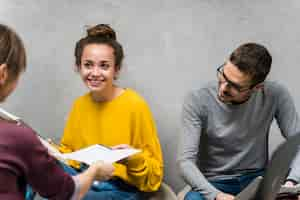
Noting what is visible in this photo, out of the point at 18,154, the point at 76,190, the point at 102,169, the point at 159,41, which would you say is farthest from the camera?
the point at 159,41

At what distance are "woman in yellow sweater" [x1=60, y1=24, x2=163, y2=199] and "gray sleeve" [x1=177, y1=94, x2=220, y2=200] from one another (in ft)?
0.48

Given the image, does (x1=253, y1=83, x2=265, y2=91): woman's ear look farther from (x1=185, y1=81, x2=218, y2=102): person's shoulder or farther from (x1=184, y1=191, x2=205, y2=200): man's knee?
(x1=184, y1=191, x2=205, y2=200): man's knee

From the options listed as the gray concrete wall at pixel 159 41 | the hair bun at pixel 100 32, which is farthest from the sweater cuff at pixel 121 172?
the hair bun at pixel 100 32

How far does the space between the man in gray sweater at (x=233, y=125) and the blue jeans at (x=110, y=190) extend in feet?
0.75

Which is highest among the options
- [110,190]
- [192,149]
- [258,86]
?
[258,86]

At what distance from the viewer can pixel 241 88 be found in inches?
68.7

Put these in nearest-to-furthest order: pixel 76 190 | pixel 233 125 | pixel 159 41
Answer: pixel 76 190, pixel 233 125, pixel 159 41

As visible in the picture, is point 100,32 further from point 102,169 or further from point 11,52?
point 11,52

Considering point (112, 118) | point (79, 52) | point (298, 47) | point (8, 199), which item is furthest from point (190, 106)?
point (8, 199)

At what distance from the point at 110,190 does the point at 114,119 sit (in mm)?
279

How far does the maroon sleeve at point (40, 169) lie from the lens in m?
1.16

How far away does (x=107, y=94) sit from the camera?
1937 mm

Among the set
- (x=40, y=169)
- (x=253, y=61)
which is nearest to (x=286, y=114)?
(x=253, y=61)

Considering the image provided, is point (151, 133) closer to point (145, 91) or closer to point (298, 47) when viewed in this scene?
point (145, 91)
